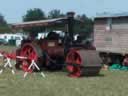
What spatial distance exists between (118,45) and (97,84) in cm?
1012

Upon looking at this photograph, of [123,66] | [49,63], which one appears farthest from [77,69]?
[123,66]

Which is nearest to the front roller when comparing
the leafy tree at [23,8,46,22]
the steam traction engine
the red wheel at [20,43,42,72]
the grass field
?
the steam traction engine

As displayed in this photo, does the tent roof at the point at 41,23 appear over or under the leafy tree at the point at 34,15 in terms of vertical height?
over

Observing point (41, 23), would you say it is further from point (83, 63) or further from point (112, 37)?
point (112, 37)

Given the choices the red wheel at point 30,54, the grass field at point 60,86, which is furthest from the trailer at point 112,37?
the grass field at point 60,86

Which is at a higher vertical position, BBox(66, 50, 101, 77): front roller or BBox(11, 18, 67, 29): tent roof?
BBox(11, 18, 67, 29): tent roof

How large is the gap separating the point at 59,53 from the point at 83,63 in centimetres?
215

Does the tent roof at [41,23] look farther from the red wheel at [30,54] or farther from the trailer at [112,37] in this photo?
the trailer at [112,37]

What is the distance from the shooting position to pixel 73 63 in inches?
709

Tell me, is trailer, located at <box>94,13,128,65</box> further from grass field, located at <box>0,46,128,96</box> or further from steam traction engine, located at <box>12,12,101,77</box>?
grass field, located at <box>0,46,128,96</box>

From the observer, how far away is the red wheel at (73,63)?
17.8 meters

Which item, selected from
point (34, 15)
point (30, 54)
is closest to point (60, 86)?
point (30, 54)

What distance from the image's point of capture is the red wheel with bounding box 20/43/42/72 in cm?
1925

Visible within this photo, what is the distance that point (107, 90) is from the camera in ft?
44.6
